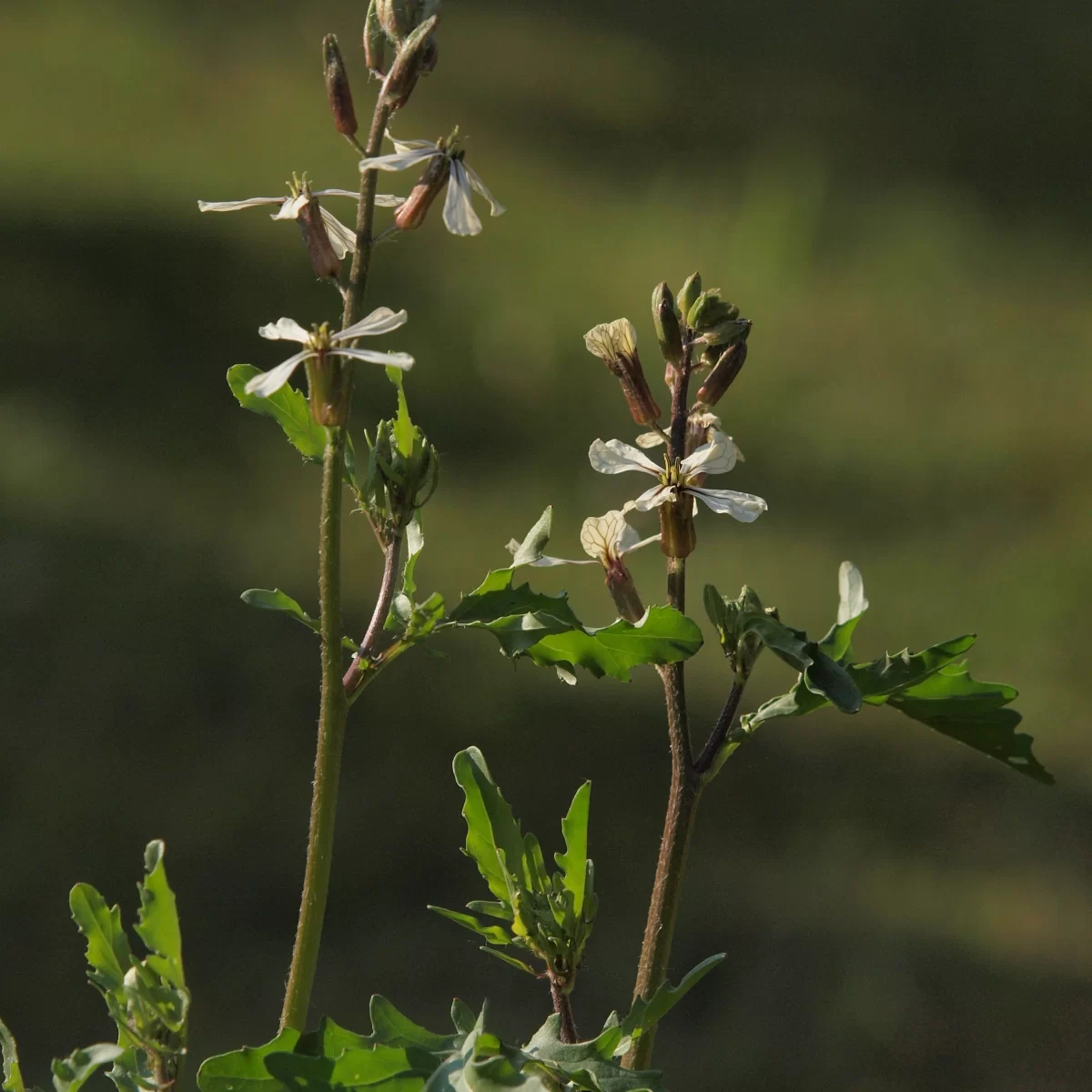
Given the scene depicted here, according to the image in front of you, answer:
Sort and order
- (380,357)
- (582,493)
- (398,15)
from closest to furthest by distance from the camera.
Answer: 1. (380,357)
2. (398,15)
3. (582,493)

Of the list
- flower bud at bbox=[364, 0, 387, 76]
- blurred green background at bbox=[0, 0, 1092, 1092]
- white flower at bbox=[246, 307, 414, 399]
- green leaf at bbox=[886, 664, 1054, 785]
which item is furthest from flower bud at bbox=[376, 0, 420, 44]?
blurred green background at bbox=[0, 0, 1092, 1092]

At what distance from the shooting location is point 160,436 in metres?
2.78

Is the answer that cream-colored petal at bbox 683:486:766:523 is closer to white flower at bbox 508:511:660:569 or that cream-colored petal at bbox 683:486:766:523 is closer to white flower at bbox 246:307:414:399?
white flower at bbox 508:511:660:569

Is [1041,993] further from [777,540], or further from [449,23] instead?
[449,23]

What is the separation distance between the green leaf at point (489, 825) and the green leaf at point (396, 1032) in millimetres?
67

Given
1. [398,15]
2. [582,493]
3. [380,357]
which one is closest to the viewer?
[380,357]

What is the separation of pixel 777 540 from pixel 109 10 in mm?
2812

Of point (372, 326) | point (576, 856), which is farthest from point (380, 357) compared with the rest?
point (576, 856)

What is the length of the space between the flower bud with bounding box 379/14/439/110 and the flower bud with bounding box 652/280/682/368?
0.13 meters

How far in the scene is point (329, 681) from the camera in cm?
60

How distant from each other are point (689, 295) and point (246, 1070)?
1.23 ft

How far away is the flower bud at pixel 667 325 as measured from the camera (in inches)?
25.0

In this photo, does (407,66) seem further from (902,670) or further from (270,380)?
(902,670)

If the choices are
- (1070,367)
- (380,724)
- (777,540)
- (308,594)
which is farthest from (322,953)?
(1070,367)
